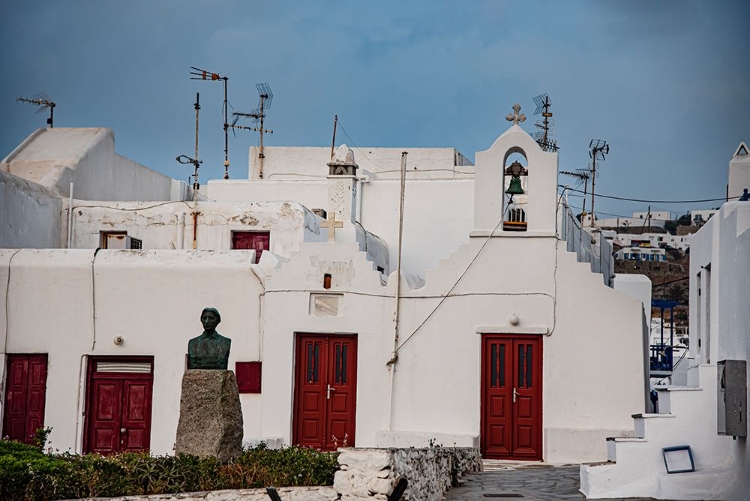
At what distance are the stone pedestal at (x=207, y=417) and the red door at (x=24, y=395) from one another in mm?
8808

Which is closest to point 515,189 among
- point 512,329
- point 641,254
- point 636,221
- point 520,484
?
point 512,329

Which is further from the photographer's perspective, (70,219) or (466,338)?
(70,219)

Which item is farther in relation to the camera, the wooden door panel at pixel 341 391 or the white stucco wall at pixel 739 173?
the wooden door panel at pixel 341 391

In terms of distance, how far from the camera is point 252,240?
2680 cm

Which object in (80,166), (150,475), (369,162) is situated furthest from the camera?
(369,162)

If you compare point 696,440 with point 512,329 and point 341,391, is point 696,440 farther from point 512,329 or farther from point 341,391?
point 341,391

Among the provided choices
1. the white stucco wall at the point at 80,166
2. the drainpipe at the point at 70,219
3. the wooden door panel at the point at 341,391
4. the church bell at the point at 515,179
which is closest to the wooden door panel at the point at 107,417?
the wooden door panel at the point at 341,391

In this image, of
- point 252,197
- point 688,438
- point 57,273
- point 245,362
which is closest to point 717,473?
point 688,438

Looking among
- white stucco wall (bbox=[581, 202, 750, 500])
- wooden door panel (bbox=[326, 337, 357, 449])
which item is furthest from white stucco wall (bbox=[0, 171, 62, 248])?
white stucco wall (bbox=[581, 202, 750, 500])

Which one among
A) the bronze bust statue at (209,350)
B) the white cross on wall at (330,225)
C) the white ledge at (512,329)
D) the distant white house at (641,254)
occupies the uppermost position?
the distant white house at (641,254)

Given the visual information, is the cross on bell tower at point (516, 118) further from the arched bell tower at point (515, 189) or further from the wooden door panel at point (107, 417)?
the wooden door panel at point (107, 417)

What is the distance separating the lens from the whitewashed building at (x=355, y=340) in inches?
814

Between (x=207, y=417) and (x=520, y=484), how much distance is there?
4.54 meters

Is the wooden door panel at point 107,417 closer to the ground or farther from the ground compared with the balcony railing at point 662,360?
closer to the ground
